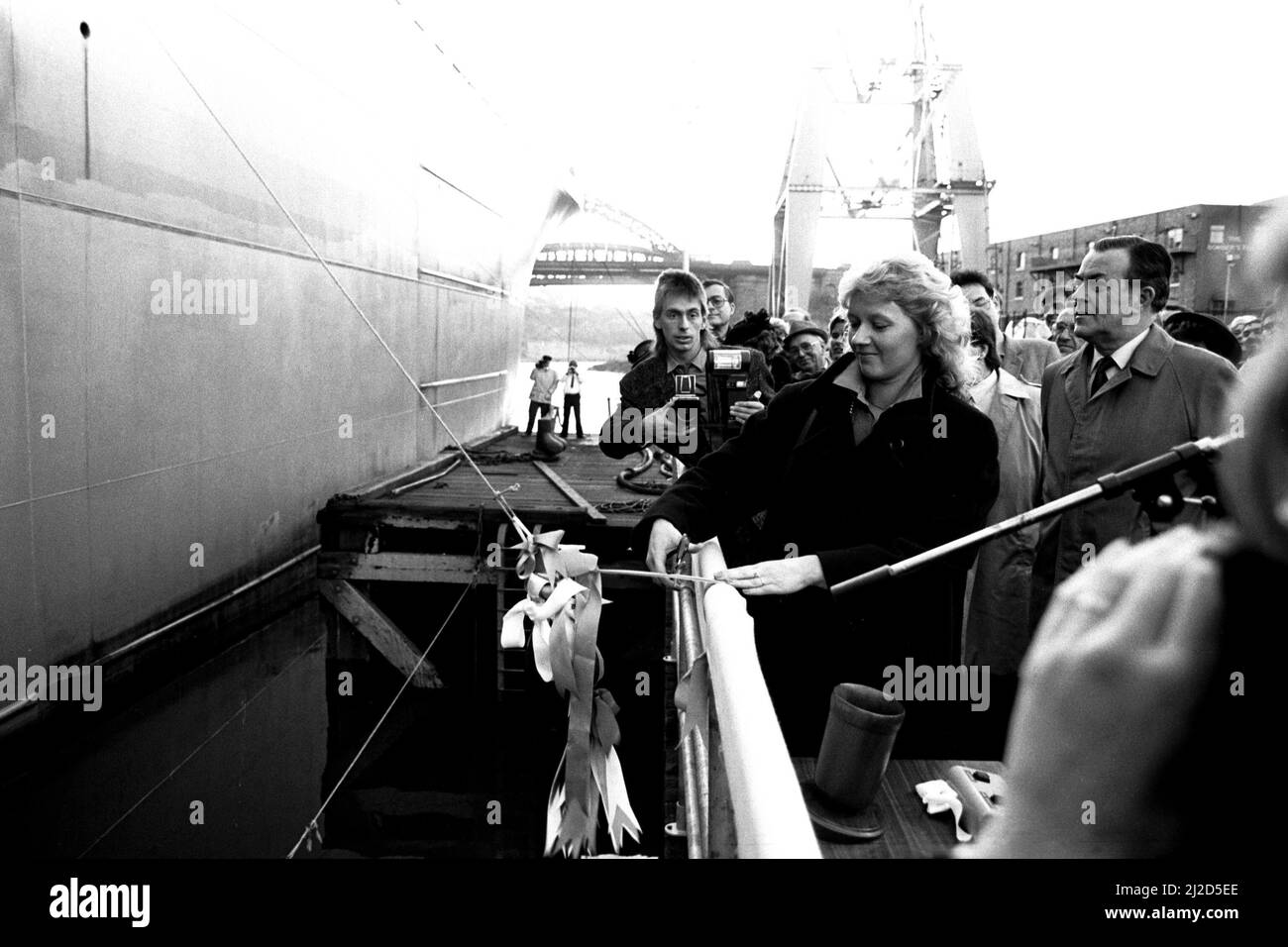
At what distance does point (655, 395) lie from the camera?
4531mm

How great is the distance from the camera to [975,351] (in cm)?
451

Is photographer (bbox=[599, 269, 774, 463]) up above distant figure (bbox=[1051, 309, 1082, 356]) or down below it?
below

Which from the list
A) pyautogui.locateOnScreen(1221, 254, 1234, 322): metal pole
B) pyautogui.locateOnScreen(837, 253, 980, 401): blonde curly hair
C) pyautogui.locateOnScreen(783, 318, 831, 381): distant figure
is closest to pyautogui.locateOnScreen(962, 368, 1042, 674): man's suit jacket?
pyautogui.locateOnScreen(1221, 254, 1234, 322): metal pole

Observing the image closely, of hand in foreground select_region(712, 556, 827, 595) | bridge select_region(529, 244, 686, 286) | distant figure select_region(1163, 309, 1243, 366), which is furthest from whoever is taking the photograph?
bridge select_region(529, 244, 686, 286)

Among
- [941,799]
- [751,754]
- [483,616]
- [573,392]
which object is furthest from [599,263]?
[751,754]

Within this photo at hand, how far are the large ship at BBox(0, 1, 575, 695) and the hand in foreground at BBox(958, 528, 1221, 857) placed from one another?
524cm

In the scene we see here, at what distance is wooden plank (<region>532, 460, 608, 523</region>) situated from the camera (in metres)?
7.41

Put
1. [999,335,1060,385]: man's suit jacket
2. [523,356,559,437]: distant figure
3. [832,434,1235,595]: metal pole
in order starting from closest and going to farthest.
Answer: [832,434,1235,595]: metal pole < [999,335,1060,385]: man's suit jacket < [523,356,559,437]: distant figure

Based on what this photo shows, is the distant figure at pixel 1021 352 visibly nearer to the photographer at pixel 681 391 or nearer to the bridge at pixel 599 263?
the photographer at pixel 681 391

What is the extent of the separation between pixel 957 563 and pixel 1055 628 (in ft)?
6.49

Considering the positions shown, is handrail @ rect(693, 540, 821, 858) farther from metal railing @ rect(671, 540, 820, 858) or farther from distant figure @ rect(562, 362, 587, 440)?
distant figure @ rect(562, 362, 587, 440)

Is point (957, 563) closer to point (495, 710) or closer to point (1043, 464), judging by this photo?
point (1043, 464)

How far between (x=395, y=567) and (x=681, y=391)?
3915 millimetres
